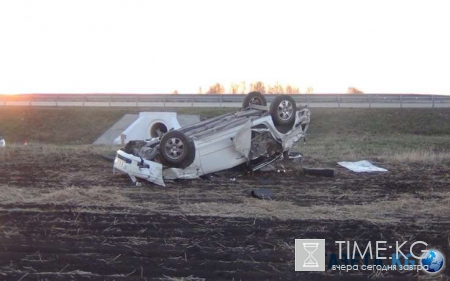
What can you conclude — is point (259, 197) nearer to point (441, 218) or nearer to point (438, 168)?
point (441, 218)

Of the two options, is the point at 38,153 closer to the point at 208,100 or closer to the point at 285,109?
the point at 285,109

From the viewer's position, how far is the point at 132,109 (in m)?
32.7

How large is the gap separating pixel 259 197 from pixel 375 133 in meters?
20.6

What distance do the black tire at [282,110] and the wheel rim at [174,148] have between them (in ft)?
7.06

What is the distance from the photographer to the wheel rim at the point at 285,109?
419 inches

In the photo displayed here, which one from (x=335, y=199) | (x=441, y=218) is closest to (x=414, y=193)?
(x=335, y=199)

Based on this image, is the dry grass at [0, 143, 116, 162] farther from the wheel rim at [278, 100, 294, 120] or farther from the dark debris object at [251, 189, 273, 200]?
the dark debris object at [251, 189, 273, 200]

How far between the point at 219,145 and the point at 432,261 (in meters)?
5.72

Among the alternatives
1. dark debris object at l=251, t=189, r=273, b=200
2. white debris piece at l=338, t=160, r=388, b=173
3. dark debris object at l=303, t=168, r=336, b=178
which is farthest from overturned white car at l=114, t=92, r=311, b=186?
dark debris object at l=251, t=189, r=273, b=200

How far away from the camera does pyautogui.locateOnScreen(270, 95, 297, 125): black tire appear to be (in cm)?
1059

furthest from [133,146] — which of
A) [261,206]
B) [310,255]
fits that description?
[310,255]

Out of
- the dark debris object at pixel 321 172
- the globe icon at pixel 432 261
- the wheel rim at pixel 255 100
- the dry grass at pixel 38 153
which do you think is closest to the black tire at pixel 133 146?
the wheel rim at pixel 255 100

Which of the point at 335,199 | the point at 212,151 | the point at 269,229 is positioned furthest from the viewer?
the point at 212,151

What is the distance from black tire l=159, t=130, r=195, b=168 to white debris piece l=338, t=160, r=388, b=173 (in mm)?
4174
